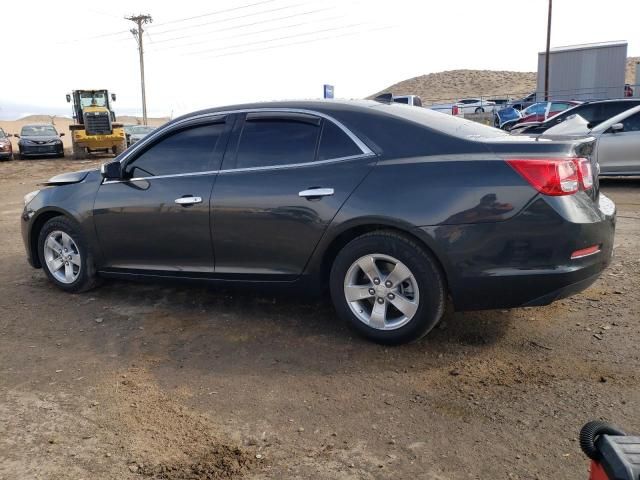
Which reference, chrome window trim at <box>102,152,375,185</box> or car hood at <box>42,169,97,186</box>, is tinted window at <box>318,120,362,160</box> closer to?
chrome window trim at <box>102,152,375,185</box>

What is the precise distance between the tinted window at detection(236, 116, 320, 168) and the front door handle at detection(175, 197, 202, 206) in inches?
15.8

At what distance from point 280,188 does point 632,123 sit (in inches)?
351

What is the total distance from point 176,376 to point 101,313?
1551 millimetres

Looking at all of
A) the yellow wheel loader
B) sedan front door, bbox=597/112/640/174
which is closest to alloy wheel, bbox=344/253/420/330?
sedan front door, bbox=597/112/640/174

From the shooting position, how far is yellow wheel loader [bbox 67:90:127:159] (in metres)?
26.4

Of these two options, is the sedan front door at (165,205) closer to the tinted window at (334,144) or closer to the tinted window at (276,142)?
the tinted window at (276,142)

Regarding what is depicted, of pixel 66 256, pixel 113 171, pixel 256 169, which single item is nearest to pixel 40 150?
pixel 66 256

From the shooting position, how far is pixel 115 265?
5.14 meters

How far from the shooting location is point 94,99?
28.6m

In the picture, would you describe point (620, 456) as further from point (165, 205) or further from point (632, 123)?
point (632, 123)

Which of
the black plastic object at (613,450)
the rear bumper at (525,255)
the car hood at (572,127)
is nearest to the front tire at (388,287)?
the rear bumper at (525,255)

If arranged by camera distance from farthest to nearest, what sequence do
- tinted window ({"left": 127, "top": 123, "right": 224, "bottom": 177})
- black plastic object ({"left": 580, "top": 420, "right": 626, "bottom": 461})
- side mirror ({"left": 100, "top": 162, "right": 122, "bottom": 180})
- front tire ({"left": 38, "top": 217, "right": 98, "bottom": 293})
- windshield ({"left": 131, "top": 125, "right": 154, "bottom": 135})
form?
windshield ({"left": 131, "top": 125, "right": 154, "bottom": 135}) < front tire ({"left": 38, "top": 217, "right": 98, "bottom": 293}) < side mirror ({"left": 100, "top": 162, "right": 122, "bottom": 180}) < tinted window ({"left": 127, "top": 123, "right": 224, "bottom": 177}) < black plastic object ({"left": 580, "top": 420, "right": 626, "bottom": 461})

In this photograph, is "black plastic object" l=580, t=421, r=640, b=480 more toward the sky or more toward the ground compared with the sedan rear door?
more toward the ground

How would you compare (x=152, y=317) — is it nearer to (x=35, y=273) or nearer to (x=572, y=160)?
(x=35, y=273)
